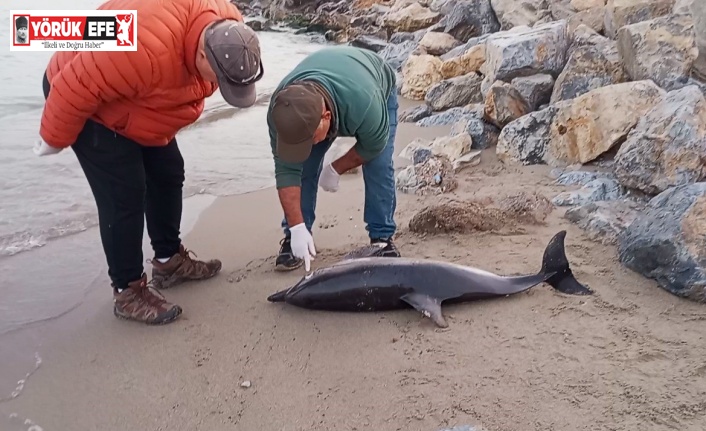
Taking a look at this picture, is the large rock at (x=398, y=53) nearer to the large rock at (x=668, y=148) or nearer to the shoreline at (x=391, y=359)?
the large rock at (x=668, y=148)

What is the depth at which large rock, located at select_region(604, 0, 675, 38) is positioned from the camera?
770cm

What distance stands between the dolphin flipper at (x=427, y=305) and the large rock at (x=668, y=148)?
2.18m

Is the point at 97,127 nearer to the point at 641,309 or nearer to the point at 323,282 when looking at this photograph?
the point at 323,282

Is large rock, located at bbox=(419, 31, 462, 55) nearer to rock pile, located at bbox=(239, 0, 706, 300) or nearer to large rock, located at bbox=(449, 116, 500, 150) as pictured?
rock pile, located at bbox=(239, 0, 706, 300)

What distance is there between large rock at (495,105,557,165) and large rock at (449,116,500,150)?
1.18ft

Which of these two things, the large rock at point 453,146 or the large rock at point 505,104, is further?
the large rock at point 505,104

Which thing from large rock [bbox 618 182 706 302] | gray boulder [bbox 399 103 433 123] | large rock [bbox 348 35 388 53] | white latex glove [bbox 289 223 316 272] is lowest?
large rock [bbox 348 35 388 53]

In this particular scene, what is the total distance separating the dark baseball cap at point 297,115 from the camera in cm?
315

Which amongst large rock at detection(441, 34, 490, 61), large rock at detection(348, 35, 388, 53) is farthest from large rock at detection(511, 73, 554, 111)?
large rock at detection(348, 35, 388, 53)

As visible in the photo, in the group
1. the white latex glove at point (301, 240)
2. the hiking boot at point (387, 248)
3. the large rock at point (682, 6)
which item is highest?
the large rock at point (682, 6)

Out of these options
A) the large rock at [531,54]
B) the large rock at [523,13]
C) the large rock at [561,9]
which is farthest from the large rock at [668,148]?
the large rock at [523,13]

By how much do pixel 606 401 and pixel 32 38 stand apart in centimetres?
489

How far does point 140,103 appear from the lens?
3404mm

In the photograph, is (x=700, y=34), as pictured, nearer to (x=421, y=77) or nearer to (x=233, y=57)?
(x=233, y=57)
